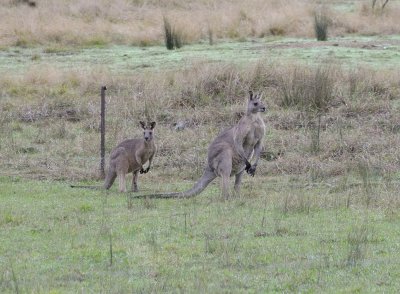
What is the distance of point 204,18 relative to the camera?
2981 cm

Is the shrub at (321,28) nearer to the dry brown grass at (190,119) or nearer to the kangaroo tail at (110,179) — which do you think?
the dry brown grass at (190,119)

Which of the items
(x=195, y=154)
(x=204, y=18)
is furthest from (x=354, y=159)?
(x=204, y=18)

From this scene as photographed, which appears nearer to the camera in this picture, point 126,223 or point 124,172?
point 126,223

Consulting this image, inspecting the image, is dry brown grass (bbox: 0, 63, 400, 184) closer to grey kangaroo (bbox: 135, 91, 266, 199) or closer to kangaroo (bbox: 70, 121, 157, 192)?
kangaroo (bbox: 70, 121, 157, 192)

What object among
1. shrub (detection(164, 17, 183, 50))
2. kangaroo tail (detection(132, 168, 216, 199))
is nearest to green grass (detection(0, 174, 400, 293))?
kangaroo tail (detection(132, 168, 216, 199))

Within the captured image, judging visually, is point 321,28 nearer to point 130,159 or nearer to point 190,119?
point 190,119

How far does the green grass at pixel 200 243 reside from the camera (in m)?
7.57

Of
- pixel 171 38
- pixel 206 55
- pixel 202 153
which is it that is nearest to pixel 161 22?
pixel 171 38

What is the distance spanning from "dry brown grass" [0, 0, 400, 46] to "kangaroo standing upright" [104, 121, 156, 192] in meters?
13.7

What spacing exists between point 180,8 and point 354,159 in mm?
20896

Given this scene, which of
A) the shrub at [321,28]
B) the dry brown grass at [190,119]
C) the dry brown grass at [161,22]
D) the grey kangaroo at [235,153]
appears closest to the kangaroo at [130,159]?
the grey kangaroo at [235,153]

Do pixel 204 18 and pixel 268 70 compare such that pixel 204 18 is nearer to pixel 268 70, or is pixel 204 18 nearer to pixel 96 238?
pixel 268 70

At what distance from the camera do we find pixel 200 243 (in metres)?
9.03

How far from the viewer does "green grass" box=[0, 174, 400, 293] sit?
7.57 m
